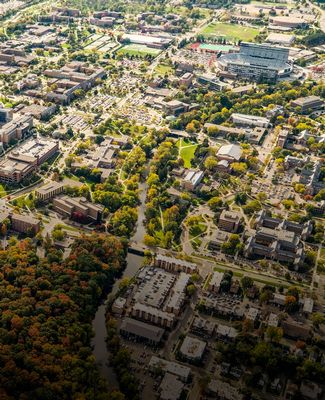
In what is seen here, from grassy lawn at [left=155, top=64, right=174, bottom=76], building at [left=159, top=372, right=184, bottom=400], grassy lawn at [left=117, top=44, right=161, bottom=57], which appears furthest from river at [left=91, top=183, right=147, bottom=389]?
grassy lawn at [left=117, top=44, right=161, bottom=57]

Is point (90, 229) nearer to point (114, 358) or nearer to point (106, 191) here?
point (106, 191)

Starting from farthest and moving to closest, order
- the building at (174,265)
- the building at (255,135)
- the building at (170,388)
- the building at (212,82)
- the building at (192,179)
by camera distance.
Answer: the building at (212,82) < the building at (255,135) < the building at (192,179) < the building at (174,265) < the building at (170,388)

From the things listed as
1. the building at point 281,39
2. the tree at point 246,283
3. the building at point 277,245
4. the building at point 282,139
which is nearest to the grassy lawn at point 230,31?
the building at point 281,39

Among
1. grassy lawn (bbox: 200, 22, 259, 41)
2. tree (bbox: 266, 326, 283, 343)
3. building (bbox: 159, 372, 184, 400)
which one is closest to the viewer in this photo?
building (bbox: 159, 372, 184, 400)

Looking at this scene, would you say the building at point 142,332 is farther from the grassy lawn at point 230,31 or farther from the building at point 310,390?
the grassy lawn at point 230,31

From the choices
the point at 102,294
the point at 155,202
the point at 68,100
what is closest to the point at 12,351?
the point at 102,294

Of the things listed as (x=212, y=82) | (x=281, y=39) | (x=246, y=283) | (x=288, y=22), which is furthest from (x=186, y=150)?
(x=288, y=22)

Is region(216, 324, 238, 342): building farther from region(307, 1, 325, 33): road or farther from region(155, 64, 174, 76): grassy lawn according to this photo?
region(307, 1, 325, 33): road
